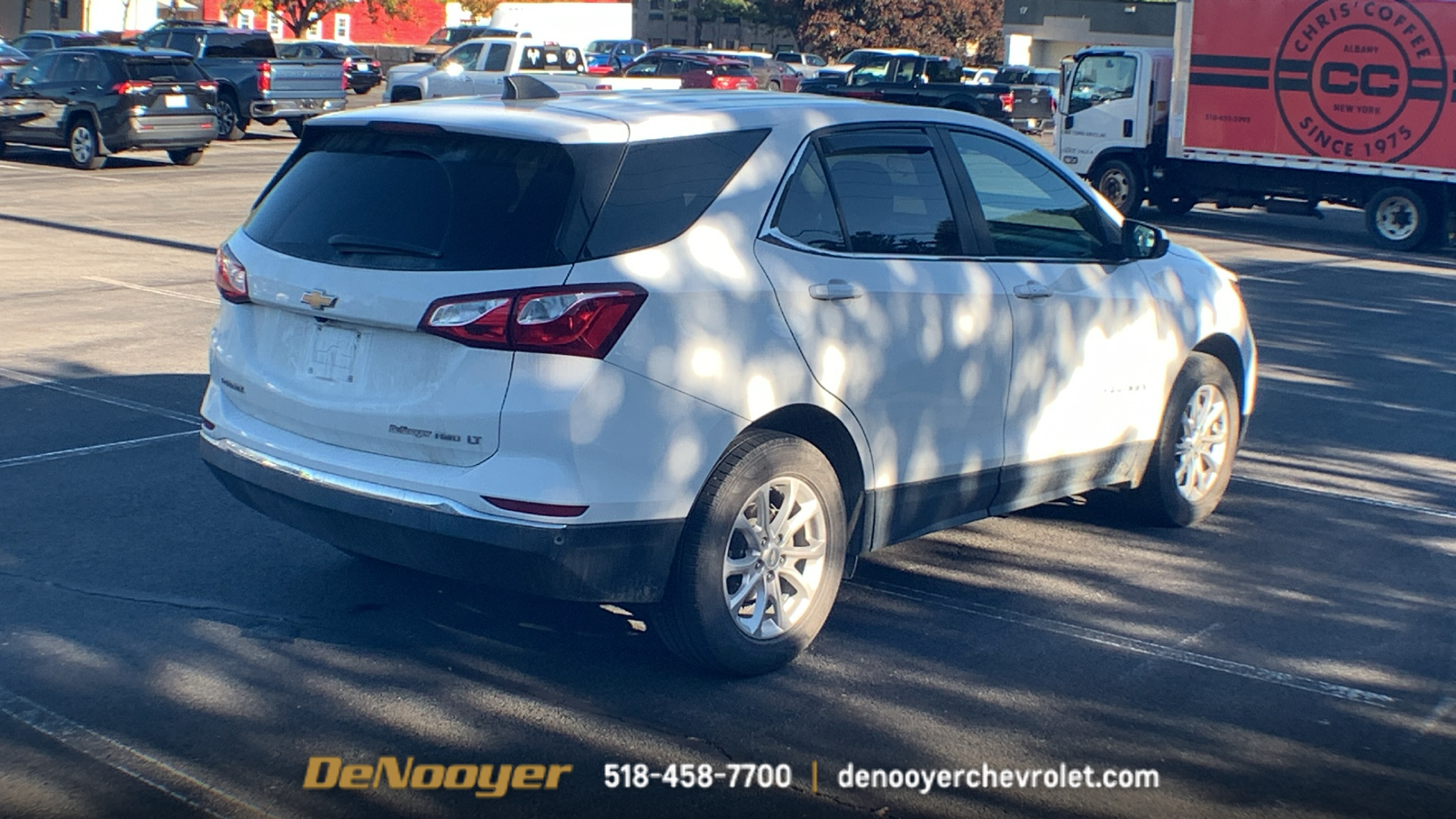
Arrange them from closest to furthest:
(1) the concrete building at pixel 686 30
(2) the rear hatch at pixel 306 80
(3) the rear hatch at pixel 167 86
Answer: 1. (3) the rear hatch at pixel 167 86
2. (2) the rear hatch at pixel 306 80
3. (1) the concrete building at pixel 686 30

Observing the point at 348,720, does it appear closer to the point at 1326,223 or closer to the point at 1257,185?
the point at 1257,185

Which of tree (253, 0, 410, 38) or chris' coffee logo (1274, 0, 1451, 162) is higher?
tree (253, 0, 410, 38)

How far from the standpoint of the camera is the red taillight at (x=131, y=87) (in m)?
22.8

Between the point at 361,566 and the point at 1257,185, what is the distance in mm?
18560

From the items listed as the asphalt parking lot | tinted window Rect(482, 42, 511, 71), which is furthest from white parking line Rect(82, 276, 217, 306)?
tinted window Rect(482, 42, 511, 71)

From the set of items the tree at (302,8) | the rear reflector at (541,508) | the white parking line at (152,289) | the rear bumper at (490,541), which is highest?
the tree at (302,8)

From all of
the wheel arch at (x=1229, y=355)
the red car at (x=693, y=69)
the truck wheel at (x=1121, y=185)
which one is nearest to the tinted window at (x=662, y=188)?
the wheel arch at (x=1229, y=355)

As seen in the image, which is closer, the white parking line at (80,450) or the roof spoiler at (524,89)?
the roof spoiler at (524,89)

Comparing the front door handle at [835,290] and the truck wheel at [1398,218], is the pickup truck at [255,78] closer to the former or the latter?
the truck wheel at [1398,218]

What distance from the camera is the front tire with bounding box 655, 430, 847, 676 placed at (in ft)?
14.8

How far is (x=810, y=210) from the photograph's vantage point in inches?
193

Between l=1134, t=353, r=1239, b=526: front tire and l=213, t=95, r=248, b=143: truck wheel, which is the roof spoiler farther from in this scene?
l=213, t=95, r=248, b=143: truck wheel

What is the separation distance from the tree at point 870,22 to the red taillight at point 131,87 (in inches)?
1987

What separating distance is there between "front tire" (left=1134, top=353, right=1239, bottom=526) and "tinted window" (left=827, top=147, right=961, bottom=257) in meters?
1.62
